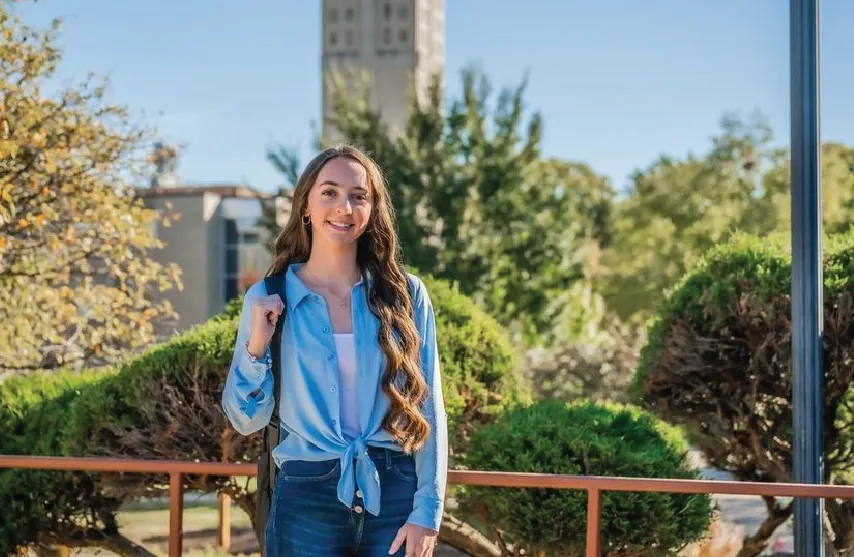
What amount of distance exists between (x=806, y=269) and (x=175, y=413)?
3.09 meters

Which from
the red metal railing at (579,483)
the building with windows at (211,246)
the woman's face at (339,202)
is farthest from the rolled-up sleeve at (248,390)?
the building with windows at (211,246)

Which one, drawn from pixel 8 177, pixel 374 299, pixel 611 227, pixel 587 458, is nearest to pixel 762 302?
pixel 587 458

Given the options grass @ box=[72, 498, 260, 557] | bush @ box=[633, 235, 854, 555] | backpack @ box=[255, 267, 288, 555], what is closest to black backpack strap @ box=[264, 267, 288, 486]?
backpack @ box=[255, 267, 288, 555]

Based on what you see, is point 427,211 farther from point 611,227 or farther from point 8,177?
point 8,177

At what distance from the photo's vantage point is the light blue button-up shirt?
260 cm

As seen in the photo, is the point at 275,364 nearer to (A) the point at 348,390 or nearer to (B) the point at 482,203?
(A) the point at 348,390

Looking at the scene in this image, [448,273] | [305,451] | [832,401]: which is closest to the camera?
[305,451]

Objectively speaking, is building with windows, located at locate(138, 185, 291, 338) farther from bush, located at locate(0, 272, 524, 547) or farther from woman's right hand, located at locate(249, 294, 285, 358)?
woman's right hand, located at locate(249, 294, 285, 358)

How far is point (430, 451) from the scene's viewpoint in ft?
8.79

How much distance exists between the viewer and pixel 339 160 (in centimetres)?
279

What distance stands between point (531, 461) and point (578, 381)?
946 cm

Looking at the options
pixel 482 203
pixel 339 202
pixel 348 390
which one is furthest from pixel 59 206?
pixel 482 203

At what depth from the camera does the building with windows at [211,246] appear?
48.4m

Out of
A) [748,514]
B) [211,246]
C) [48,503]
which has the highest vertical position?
[211,246]
